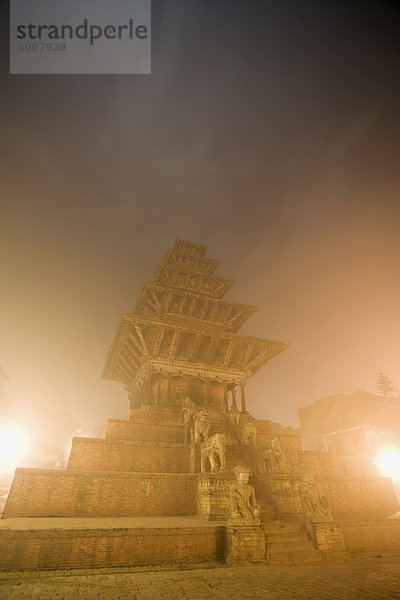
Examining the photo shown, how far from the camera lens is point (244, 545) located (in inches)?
324

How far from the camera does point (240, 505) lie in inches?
354

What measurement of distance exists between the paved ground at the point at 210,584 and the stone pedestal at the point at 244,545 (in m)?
0.28

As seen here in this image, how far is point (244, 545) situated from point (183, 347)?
13949 millimetres

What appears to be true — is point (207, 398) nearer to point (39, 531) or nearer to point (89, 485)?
point (89, 485)

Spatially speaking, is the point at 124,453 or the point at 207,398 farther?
the point at 207,398

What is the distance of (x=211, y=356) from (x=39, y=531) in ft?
50.2

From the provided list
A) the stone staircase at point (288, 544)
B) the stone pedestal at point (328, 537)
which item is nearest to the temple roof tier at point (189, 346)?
the stone staircase at point (288, 544)

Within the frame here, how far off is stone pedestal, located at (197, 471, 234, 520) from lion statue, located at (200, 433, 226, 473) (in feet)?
1.76

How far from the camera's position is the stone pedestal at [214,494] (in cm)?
1006

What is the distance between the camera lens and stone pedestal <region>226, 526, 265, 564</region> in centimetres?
805

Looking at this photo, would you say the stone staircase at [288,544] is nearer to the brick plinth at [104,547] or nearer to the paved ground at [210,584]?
the paved ground at [210,584]

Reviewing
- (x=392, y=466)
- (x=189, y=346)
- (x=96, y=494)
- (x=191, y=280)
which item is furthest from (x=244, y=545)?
(x=191, y=280)

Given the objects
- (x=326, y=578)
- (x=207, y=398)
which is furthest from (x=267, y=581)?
(x=207, y=398)

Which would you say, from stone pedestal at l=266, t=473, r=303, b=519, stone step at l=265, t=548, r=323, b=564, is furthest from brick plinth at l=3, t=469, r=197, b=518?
stone step at l=265, t=548, r=323, b=564
